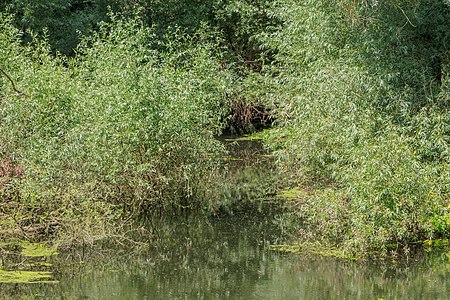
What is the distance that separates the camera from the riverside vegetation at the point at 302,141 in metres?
10.9

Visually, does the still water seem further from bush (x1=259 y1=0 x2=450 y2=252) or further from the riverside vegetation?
bush (x1=259 y1=0 x2=450 y2=252)

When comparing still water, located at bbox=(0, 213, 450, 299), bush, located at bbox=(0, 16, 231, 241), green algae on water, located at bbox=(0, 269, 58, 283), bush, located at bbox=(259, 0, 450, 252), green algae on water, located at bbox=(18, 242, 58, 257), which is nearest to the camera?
still water, located at bbox=(0, 213, 450, 299)

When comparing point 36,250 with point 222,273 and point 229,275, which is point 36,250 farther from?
point 229,275

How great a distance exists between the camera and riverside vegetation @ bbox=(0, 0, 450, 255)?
10898 millimetres

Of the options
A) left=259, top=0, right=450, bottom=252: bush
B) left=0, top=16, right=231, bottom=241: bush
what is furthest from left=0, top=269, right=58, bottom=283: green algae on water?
left=259, top=0, right=450, bottom=252: bush

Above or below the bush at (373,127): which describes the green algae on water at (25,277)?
below

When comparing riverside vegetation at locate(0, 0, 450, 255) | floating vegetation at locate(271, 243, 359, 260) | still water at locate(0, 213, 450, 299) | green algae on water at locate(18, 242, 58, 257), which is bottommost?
still water at locate(0, 213, 450, 299)

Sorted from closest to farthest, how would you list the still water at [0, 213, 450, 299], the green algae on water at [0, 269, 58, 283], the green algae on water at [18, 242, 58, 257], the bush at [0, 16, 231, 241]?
the still water at [0, 213, 450, 299] → the green algae on water at [0, 269, 58, 283] → the green algae on water at [18, 242, 58, 257] → the bush at [0, 16, 231, 241]

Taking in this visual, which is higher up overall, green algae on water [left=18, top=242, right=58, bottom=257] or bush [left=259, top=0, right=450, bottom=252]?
bush [left=259, top=0, right=450, bottom=252]

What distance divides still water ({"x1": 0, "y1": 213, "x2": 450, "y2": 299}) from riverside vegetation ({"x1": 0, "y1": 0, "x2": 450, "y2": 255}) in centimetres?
44

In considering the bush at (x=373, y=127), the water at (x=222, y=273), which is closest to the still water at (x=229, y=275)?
the water at (x=222, y=273)

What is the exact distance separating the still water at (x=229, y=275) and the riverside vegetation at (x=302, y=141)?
442mm

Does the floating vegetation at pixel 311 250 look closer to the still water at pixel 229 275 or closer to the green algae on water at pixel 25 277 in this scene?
the still water at pixel 229 275

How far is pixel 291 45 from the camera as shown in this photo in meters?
17.9
